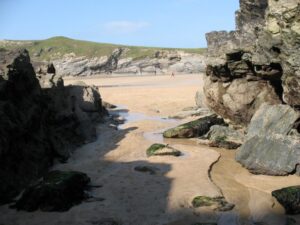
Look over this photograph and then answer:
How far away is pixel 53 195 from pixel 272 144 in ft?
34.7

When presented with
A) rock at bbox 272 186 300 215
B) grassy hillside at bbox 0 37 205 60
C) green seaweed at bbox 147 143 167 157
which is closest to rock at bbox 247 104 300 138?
green seaweed at bbox 147 143 167 157

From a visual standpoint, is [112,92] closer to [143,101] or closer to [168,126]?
[143,101]

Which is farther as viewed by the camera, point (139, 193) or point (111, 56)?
point (111, 56)

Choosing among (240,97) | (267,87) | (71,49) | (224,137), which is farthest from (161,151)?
(71,49)

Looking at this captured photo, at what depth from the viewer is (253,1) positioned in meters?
38.9

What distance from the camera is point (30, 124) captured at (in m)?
20.3

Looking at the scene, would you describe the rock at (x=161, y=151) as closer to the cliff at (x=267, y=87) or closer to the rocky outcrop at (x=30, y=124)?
the cliff at (x=267, y=87)

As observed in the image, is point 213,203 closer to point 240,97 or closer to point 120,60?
point 240,97

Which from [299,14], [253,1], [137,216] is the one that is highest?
[253,1]

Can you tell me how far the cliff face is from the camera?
19734mm

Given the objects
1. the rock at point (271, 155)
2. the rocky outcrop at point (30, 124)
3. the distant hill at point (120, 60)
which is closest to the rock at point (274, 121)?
the rock at point (271, 155)

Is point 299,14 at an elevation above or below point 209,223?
above

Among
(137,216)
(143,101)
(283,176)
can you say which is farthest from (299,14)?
(143,101)

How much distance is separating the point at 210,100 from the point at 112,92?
1187 inches
